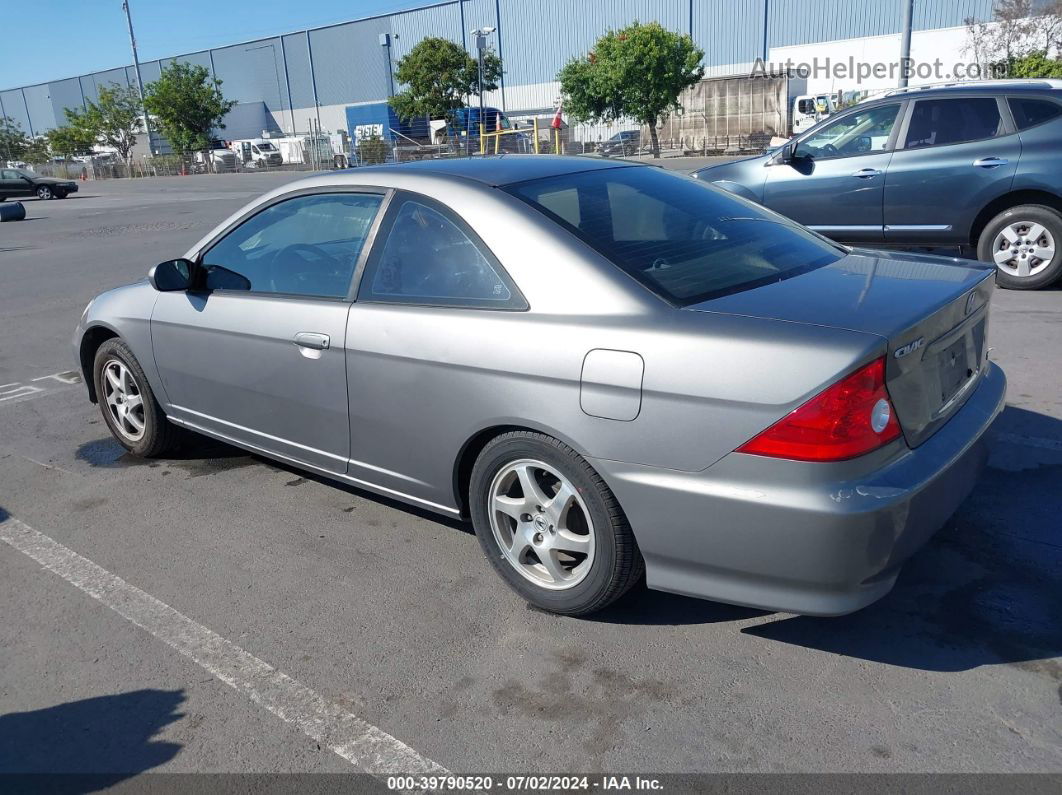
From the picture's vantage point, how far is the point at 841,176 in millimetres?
8578

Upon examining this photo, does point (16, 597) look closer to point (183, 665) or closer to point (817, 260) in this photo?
point (183, 665)

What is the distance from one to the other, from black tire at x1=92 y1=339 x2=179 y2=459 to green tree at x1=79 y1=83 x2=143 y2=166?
67455 mm

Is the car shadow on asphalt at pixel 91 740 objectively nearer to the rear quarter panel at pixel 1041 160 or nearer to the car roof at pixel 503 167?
the car roof at pixel 503 167

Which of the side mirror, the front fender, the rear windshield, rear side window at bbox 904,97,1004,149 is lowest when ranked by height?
the front fender

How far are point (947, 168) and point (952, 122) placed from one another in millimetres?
442

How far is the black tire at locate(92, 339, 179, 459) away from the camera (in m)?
4.88

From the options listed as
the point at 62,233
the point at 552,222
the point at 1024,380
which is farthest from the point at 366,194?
the point at 62,233

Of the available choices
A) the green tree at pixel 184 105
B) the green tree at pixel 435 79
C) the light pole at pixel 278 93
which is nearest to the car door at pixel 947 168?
the green tree at pixel 435 79

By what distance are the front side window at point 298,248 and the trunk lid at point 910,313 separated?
64.5 inches

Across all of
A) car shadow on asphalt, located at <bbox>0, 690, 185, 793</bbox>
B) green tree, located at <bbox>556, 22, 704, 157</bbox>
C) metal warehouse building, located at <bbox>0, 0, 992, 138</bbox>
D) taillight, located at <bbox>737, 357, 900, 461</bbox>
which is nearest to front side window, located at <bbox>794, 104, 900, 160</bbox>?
taillight, located at <bbox>737, 357, 900, 461</bbox>

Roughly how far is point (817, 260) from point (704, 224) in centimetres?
46

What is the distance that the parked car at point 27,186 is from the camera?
35969 millimetres

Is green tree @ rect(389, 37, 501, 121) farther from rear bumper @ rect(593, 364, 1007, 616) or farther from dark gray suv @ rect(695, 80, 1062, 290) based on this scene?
rear bumper @ rect(593, 364, 1007, 616)

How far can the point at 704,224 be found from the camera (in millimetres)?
3605
